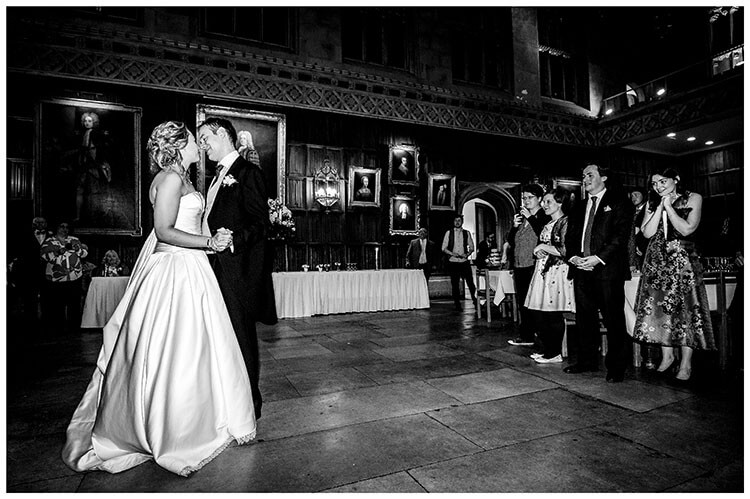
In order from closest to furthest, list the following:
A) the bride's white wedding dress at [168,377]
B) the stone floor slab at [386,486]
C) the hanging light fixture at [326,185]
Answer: the stone floor slab at [386,486], the bride's white wedding dress at [168,377], the hanging light fixture at [326,185]

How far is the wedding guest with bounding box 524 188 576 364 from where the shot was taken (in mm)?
3682

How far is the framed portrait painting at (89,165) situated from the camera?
707 cm

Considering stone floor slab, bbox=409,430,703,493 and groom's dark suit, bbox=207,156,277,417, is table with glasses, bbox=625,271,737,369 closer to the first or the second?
stone floor slab, bbox=409,430,703,493

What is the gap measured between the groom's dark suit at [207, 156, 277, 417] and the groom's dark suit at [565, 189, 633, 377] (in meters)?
2.40

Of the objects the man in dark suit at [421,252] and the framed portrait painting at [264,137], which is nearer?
the framed portrait painting at [264,137]

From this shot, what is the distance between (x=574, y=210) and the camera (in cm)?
346

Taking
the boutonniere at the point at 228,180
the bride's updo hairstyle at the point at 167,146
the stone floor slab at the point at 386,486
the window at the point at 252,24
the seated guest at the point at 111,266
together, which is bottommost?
the stone floor slab at the point at 386,486

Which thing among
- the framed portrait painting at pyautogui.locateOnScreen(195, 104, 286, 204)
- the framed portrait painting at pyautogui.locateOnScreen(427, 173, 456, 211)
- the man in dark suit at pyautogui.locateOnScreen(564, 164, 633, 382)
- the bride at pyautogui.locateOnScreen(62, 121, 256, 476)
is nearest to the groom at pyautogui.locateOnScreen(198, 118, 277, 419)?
the bride at pyautogui.locateOnScreen(62, 121, 256, 476)

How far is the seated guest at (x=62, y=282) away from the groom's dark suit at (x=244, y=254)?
16.1 feet

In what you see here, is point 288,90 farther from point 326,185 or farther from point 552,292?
point 552,292

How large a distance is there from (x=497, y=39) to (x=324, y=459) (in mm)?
11806

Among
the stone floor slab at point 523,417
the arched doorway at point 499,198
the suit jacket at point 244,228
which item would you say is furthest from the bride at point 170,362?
the arched doorway at point 499,198

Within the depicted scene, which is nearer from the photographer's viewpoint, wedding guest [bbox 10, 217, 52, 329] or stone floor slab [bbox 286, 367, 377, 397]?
stone floor slab [bbox 286, 367, 377, 397]

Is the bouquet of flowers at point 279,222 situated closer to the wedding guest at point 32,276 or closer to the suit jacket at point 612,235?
the wedding guest at point 32,276
